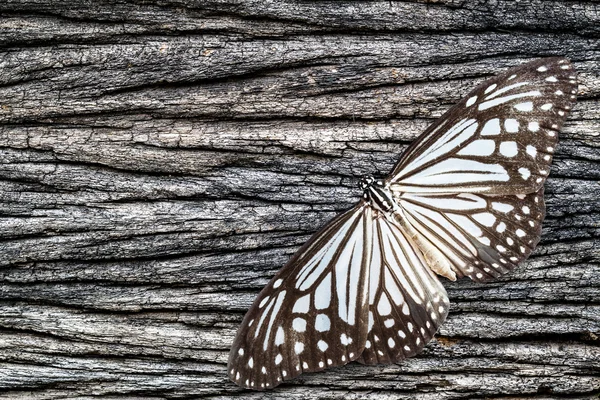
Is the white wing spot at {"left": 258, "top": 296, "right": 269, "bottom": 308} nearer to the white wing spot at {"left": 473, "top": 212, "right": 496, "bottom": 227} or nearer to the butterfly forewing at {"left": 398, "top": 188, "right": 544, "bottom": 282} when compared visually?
the butterfly forewing at {"left": 398, "top": 188, "right": 544, "bottom": 282}

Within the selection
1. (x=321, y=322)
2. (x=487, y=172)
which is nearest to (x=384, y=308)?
(x=321, y=322)

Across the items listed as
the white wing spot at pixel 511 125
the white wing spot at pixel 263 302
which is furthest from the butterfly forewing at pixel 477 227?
the white wing spot at pixel 263 302

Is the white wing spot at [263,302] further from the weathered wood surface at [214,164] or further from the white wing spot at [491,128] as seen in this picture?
the white wing spot at [491,128]

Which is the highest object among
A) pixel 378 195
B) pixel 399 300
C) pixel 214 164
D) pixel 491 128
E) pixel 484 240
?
pixel 491 128

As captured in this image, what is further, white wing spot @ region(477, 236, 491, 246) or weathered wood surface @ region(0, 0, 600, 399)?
weathered wood surface @ region(0, 0, 600, 399)

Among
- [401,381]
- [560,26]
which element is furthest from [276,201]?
[560,26]

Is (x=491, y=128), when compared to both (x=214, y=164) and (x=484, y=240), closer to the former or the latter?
(x=484, y=240)

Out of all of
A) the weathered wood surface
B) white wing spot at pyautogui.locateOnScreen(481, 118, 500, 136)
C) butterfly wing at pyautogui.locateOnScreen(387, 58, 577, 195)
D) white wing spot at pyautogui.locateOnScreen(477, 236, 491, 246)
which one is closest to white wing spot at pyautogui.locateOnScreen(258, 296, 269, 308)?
the weathered wood surface
